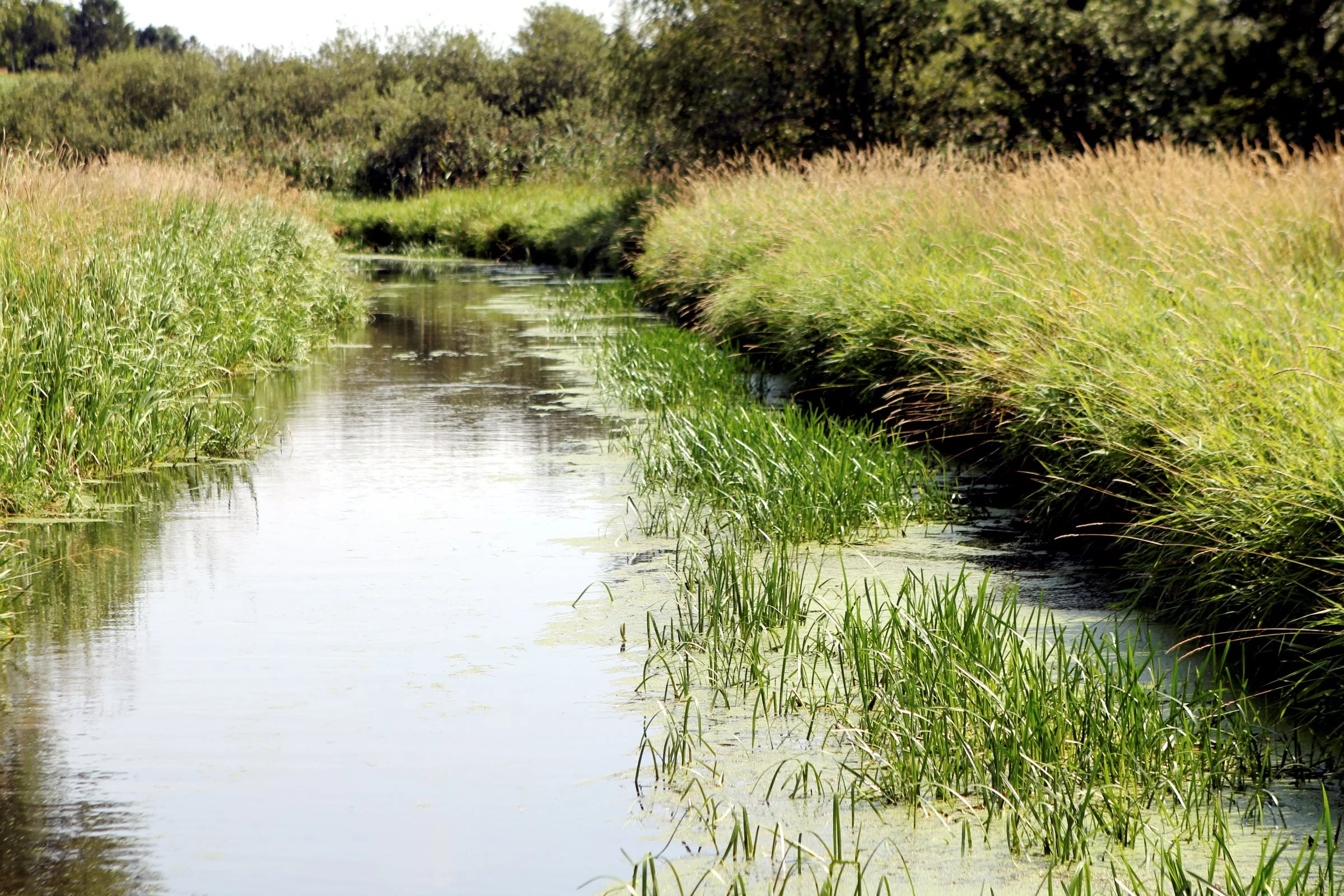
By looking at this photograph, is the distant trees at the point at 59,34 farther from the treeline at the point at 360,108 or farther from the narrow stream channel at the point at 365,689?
the narrow stream channel at the point at 365,689

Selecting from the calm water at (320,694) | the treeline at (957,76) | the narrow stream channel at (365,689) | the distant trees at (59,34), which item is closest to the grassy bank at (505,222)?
the treeline at (957,76)

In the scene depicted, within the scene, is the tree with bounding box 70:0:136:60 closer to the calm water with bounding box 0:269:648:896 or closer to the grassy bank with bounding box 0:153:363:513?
the grassy bank with bounding box 0:153:363:513

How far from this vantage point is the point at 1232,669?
4.46m

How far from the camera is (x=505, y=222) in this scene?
28844 mm

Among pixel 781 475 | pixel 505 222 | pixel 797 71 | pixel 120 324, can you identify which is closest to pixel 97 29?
pixel 505 222

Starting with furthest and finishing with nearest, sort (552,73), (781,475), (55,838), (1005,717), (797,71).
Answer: (552,73) < (797,71) < (781,475) < (1005,717) < (55,838)

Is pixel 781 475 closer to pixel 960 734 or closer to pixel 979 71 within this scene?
pixel 960 734

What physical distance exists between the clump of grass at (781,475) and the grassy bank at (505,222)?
14.3m

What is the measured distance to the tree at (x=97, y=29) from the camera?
73438mm

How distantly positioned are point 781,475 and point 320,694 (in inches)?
112

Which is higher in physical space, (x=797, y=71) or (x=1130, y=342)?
(x=797, y=71)

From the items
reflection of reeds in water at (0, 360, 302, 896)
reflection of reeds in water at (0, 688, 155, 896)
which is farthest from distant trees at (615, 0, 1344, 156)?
reflection of reeds in water at (0, 688, 155, 896)

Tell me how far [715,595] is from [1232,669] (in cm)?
175

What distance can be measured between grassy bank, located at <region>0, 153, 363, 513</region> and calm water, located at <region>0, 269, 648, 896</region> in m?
0.44
